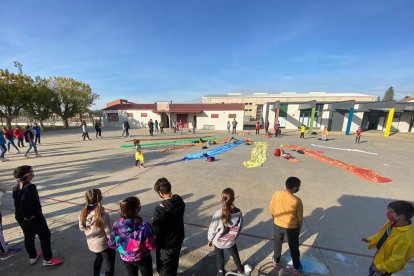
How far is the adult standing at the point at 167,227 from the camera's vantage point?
2561mm

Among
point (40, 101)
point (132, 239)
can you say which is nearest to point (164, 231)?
point (132, 239)

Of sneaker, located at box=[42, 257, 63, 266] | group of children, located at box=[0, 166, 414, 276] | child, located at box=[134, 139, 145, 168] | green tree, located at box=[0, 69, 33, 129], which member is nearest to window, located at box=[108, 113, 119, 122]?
green tree, located at box=[0, 69, 33, 129]

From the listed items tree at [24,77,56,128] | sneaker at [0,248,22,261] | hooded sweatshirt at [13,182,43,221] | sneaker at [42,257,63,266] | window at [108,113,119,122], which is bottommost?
sneaker at [0,248,22,261]

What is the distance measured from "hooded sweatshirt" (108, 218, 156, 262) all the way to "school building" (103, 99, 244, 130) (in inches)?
1099

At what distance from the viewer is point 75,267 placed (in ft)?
10.6

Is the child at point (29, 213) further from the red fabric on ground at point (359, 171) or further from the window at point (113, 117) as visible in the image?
the window at point (113, 117)

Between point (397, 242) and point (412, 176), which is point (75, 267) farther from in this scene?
point (412, 176)

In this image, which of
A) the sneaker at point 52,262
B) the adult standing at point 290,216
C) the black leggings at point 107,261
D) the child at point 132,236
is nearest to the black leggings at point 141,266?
the child at point 132,236

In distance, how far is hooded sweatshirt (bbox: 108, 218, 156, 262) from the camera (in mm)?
2400

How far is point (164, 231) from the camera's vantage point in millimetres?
2594

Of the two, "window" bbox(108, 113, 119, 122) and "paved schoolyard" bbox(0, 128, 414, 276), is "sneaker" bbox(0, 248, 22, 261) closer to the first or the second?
"paved schoolyard" bbox(0, 128, 414, 276)

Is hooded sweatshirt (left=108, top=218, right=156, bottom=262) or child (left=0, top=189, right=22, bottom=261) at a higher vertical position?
hooded sweatshirt (left=108, top=218, right=156, bottom=262)

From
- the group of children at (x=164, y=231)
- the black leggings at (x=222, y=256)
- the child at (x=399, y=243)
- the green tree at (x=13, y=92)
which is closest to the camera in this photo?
the child at (x=399, y=243)

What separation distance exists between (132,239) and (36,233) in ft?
6.89
